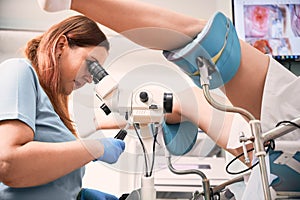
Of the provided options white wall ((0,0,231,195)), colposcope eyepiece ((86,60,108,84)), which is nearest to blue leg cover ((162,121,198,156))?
colposcope eyepiece ((86,60,108,84))

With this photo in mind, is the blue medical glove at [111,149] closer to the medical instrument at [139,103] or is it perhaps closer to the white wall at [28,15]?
the medical instrument at [139,103]

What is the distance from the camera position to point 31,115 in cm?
96

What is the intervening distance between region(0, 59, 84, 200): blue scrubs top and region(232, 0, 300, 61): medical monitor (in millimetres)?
1318

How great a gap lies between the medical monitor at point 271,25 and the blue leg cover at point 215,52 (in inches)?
45.9

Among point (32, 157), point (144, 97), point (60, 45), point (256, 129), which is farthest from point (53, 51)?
point (256, 129)

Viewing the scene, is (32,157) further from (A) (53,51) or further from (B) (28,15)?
(B) (28,15)

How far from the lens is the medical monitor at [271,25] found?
204 cm

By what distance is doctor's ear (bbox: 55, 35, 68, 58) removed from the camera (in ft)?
3.99

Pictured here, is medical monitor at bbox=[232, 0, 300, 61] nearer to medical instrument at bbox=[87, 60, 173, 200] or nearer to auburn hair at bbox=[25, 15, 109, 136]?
auburn hair at bbox=[25, 15, 109, 136]

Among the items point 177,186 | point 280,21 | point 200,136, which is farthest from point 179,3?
point 200,136

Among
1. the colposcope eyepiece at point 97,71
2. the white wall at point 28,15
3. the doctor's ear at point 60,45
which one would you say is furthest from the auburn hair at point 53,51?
the white wall at point 28,15

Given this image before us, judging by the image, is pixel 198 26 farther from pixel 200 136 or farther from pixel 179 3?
pixel 179 3

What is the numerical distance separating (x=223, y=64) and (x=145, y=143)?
277 mm

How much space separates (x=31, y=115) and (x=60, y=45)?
13.6 inches
